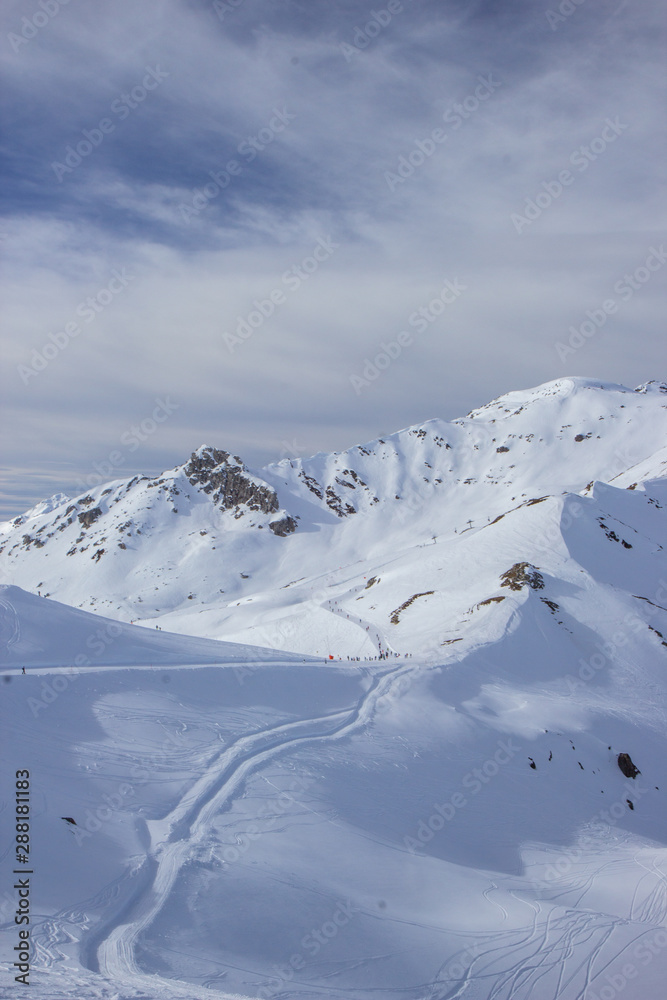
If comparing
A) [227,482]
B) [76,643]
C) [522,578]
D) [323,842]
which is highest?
[323,842]

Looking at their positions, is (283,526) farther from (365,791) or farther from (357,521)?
(365,791)

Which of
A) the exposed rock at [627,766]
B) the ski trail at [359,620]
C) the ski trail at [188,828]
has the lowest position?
the ski trail at [359,620]

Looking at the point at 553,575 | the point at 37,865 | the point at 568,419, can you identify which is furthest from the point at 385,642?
the point at 568,419

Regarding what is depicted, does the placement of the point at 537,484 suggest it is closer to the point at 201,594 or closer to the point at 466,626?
the point at 201,594

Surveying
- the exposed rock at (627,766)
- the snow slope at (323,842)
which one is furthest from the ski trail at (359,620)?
the exposed rock at (627,766)

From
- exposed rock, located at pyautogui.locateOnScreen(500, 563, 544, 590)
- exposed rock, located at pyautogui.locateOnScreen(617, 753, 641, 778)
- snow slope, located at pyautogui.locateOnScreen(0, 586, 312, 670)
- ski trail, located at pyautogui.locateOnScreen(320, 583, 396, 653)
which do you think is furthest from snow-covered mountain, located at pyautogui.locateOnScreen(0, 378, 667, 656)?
snow slope, located at pyautogui.locateOnScreen(0, 586, 312, 670)

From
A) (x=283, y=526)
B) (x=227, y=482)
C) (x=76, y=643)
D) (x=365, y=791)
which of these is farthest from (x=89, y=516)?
(x=365, y=791)

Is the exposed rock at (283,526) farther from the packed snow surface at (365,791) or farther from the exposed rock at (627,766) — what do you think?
the exposed rock at (627,766)
